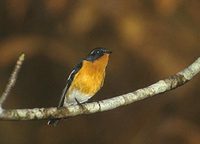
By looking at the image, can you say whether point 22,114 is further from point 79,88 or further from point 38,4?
point 38,4

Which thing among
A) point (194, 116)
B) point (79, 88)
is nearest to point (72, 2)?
point (194, 116)

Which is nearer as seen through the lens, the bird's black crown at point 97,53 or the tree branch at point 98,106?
the tree branch at point 98,106

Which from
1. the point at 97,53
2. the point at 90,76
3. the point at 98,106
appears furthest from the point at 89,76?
the point at 98,106

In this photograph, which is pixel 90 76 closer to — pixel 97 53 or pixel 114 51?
pixel 97 53

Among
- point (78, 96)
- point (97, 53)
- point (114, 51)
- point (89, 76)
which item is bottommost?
point (114, 51)

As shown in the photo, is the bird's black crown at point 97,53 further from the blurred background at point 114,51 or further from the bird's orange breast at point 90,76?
the blurred background at point 114,51

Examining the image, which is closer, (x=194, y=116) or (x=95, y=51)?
(x=95, y=51)

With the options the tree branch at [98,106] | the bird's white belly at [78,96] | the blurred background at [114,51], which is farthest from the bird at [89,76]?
the blurred background at [114,51]
